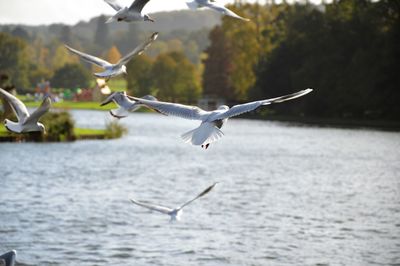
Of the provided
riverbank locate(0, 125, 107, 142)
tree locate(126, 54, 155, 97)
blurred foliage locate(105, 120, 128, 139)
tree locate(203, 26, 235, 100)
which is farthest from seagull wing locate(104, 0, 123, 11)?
tree locate(126, 54, 155, 97)

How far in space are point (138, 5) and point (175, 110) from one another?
3.65 feet

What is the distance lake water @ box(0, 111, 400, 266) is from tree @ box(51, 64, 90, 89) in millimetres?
100266

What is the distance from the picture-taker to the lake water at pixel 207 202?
1075 inches

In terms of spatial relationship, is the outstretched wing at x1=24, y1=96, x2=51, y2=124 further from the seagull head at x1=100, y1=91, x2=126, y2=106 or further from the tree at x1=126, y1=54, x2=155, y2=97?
the tree at x1=126, y1=54, x2=155, y2=97

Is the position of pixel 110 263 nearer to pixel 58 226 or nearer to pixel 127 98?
pixel 58 226

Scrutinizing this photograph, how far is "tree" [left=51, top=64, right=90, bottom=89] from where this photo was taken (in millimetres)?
165625

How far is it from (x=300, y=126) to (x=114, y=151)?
95.2 ft

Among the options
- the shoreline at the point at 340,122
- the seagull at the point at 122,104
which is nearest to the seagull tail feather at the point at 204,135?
the seagull at the point at 122,104

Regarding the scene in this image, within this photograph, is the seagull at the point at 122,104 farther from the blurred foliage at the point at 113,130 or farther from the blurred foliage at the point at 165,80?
the blurred foliage at the point at 165,80

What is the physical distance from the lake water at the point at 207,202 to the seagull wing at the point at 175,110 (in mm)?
16625

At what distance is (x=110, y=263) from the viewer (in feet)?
83.0

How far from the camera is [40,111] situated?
9.87m

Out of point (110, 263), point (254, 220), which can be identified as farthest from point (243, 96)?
point (110, 263)

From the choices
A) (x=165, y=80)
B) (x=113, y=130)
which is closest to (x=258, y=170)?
(x=113, y=130)
